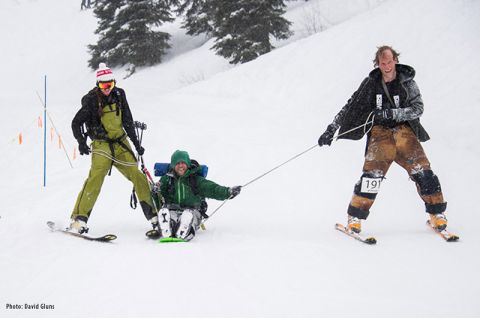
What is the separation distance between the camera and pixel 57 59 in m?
33.9

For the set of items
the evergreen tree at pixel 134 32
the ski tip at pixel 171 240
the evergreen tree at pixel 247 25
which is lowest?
the ski tip at pixel 171 240

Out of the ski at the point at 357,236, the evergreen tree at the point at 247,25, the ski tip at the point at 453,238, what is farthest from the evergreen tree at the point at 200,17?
the ski tip at the point at 453,238

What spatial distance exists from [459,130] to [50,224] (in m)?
7.38

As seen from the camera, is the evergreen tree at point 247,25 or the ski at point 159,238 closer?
the ski at point 159,238

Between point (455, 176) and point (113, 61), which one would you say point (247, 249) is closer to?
point (455, 176)

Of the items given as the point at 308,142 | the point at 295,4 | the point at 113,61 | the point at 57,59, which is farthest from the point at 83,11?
the point at 308,142

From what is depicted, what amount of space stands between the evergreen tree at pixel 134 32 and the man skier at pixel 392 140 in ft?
70.4

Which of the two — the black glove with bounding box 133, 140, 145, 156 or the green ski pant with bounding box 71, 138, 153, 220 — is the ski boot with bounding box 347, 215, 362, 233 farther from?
the black glove with bounding box 133, 140, 145, 156

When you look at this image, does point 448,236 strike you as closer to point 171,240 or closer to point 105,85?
point 171,240

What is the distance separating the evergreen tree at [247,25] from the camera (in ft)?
60.2

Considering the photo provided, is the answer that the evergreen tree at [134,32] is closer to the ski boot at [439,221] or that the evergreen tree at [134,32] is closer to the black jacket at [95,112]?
the black jacket at [95,112]

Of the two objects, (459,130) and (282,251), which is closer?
(282,251)

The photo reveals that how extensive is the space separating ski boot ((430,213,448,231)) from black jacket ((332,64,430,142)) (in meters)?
0.84

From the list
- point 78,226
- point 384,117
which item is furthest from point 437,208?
point 78,226
